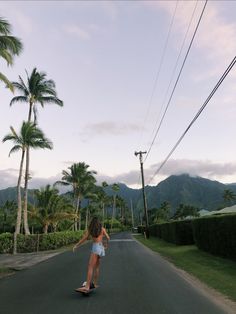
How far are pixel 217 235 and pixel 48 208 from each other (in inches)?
985

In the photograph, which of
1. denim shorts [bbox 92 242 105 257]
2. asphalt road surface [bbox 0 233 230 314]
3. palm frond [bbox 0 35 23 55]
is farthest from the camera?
palm frond [bbox 0 35 23 55]

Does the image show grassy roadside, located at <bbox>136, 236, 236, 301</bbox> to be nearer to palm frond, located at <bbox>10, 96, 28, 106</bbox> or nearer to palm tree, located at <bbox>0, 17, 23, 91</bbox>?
palm tree, located at <bbox>0, 17, 23, 91</bbox>

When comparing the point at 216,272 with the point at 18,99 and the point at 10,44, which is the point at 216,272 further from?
the point at 18,99

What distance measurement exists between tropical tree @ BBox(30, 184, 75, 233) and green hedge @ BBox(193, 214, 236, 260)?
20.0m

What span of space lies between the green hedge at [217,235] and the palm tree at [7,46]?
1194 cm

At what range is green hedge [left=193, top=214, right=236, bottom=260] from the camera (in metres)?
17.8

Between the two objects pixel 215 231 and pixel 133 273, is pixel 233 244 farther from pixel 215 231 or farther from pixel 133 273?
pixel 133 273

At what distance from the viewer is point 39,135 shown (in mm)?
34438

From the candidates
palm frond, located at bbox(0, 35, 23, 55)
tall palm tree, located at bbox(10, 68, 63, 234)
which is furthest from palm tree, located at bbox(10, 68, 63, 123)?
palm frond, located at bbox(0, 35, 23, 55)

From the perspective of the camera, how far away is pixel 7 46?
2239 centimetres

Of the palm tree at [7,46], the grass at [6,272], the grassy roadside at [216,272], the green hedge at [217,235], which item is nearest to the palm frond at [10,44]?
the palm tree at [7,46]

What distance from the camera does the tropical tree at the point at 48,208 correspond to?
41.9 m

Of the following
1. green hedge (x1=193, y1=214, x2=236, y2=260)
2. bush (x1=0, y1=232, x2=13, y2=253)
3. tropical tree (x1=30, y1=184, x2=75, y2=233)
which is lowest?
green hedge (x1=193, y1=214, x2=236, y2=260)

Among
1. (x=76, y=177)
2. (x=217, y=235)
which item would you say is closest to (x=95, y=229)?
(x=217, y=235)
